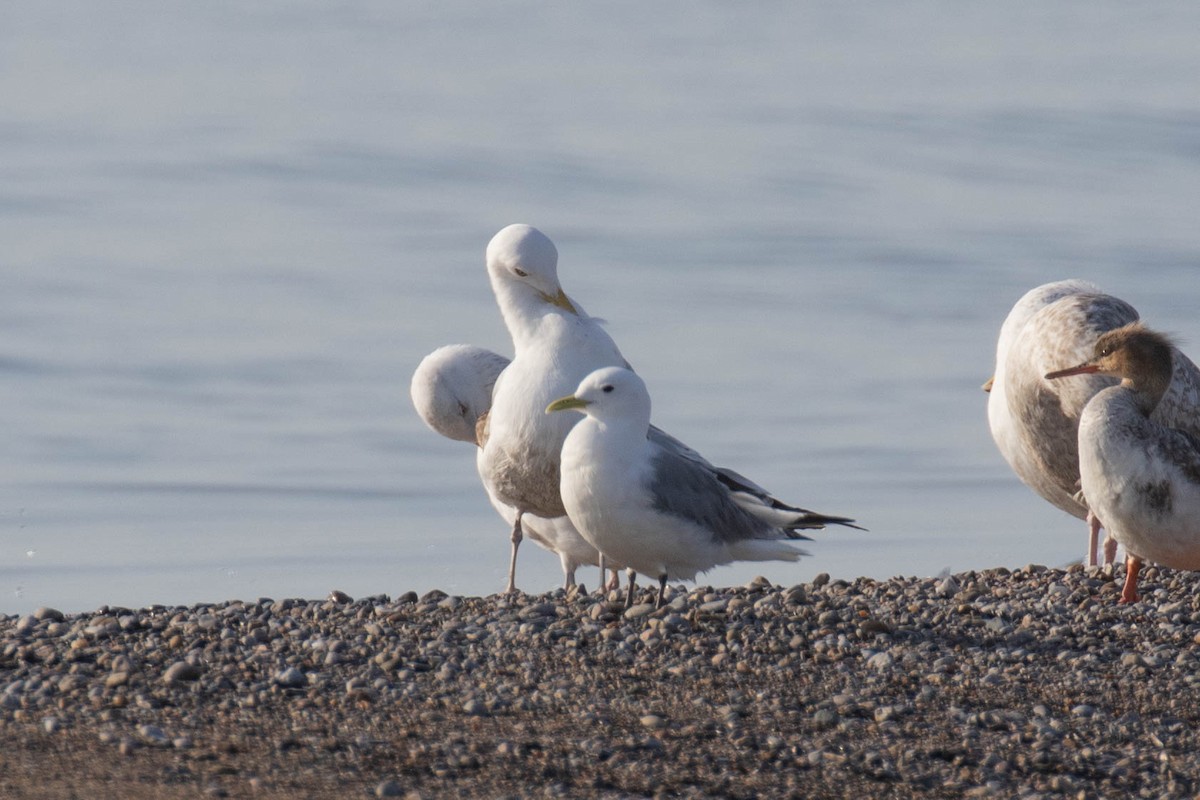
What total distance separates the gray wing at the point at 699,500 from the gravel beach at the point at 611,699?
37 cm

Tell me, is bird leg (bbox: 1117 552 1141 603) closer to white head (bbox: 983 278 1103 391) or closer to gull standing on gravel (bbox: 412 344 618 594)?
white head (bbox: 983 278 1103 391)

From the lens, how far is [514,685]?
24.3 ft

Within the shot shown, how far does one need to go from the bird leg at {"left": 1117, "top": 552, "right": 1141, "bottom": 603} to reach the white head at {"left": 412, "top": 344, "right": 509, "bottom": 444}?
4348mm

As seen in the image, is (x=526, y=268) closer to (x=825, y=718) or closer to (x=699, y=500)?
(x=699, y=500)

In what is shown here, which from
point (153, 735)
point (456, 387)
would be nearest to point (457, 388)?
Result: point (456, 387)

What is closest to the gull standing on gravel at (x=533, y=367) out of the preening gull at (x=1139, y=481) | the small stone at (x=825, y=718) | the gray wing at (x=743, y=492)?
the gray wing at (x=743, y=492)

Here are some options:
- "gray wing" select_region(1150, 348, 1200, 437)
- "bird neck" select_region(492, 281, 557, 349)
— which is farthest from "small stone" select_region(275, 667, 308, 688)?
"gray wing" select_region(1150, 348, 1200, 437)

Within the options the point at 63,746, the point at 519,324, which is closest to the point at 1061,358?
the point at 519,324

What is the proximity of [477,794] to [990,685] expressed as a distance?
2364 millimetres

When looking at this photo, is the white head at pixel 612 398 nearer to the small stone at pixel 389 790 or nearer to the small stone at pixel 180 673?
the small stone at pixel 180 673

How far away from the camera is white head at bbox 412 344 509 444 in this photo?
12367 mm

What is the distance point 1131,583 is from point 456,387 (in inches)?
181

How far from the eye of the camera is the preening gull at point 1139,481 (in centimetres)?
895

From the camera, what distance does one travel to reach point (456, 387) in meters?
12.4
